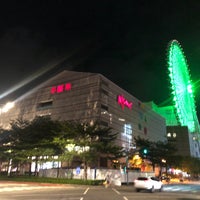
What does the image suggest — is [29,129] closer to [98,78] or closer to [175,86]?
[98,78]

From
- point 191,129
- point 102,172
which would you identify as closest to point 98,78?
point 102,172

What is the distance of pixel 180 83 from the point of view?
11212 centimetres

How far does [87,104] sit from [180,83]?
160ft

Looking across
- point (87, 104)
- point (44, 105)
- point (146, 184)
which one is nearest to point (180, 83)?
point (87, 104)

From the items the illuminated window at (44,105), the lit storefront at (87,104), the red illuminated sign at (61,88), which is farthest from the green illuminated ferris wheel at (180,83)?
the illuminated window at (44,105)

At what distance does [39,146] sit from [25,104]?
5359cm

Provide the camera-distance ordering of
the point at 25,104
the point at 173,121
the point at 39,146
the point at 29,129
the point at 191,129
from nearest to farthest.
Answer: the point at 39,146 → the point at 29,129 → the point at 25,104 → the point at 191,129 → the point at 173,121

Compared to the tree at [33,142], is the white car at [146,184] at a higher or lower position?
lower

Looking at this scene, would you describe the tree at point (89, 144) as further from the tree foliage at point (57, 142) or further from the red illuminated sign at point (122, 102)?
the red illuminated sign at point (122, 102)

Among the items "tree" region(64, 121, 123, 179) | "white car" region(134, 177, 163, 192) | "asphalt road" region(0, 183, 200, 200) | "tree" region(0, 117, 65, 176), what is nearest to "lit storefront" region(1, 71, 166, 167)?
"tree" region(0, 117, 65, 176)

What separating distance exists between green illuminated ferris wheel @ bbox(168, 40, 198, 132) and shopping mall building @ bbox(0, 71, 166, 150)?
1559 centimetres

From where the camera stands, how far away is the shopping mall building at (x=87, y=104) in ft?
264

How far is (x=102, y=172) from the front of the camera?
160ft

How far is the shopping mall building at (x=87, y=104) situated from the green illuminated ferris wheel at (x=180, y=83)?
15.6 m
